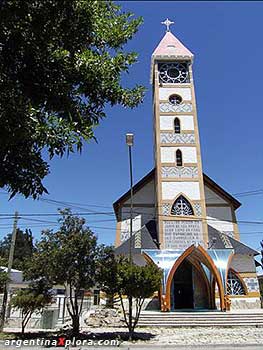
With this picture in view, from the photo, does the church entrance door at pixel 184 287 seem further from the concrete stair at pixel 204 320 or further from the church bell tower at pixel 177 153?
the concrete stair at pixel 204 320

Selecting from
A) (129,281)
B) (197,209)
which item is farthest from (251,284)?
(129,281)

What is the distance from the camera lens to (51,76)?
480 centimetres

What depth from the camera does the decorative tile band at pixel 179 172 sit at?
24.9 metres

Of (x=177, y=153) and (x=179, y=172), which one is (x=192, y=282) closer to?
(x=179, y=172)

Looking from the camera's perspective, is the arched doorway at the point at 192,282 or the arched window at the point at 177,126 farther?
the arched window at the point at 177,126

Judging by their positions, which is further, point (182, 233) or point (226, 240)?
point (226, 240)

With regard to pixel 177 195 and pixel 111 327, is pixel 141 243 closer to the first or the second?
pixel 177 195

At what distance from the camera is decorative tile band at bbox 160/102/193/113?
26.7 metres

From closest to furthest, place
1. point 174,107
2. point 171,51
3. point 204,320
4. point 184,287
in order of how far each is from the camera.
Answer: point 204,320, point 184,287, point 174,107, point 171,51

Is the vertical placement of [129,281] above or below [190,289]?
below

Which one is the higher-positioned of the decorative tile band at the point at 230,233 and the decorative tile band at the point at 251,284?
the decorative tile band at the point at 230,233

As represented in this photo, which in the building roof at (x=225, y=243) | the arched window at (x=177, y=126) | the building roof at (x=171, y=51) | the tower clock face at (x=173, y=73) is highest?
the building roof at (x=171, y=51)

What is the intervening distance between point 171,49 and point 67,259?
22631 mm

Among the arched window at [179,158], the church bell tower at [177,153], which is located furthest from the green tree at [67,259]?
the arched window at [179,158]
